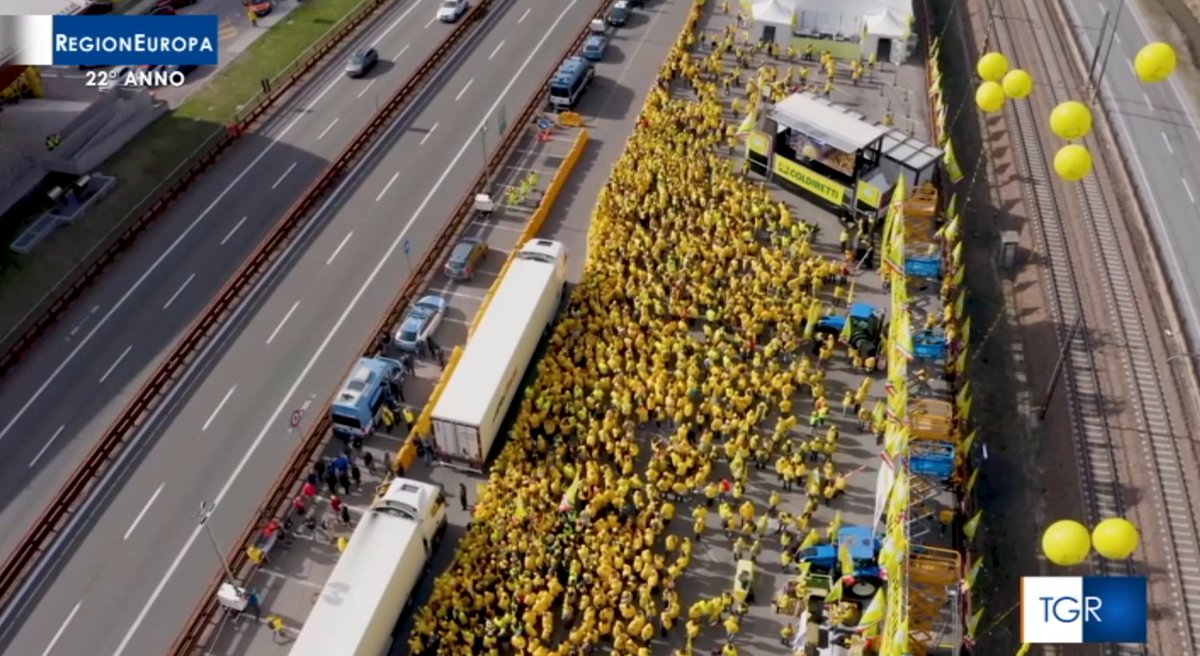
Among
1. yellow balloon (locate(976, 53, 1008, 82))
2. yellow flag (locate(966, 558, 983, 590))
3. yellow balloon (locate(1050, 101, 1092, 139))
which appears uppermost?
yellow balloon (locate(976, 53, 1008, 82))

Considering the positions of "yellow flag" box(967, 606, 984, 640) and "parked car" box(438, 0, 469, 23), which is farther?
"parked car" box(438, 0, 469, 23)

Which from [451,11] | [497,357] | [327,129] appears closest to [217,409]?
[497,357]

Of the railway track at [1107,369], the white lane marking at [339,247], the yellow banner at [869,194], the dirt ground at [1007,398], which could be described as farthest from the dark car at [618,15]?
the white lane marking at [339,247]

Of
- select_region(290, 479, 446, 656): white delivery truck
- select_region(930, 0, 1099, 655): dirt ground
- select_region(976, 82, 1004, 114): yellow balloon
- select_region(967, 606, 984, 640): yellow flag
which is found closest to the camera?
select_region(290, 479, 446, 656): white delivery truck

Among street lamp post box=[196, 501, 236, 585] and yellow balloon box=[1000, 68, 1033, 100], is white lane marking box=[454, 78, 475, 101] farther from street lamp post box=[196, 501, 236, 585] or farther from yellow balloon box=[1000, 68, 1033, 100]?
street lamp post box=[196, 501, 236, 585]

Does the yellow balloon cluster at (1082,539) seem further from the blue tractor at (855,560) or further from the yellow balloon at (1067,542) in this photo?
the blue tractor at (855,560)

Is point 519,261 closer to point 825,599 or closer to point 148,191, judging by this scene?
point 825,599

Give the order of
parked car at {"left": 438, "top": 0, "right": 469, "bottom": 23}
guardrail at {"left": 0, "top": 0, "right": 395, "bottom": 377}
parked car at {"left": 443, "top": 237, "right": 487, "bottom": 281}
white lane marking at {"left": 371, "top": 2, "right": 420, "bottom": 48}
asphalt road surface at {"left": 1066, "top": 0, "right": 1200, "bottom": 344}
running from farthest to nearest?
parked car at {"left": 438, "top": 0, "right": 469, "bottom": 23}, white lane marking at {"left": 371, "top": 2, "right": 420, "bottom": 48}, asphalt road surface at {"left": 1066, "top": 0, "right": 1200, "bottom": 344}, parked car at {"left": 443, "top": 237, "right": 487, "bottom": 281}, guardrail at {"left": 0, "top": 0, "right": 395, "bottom": 377}

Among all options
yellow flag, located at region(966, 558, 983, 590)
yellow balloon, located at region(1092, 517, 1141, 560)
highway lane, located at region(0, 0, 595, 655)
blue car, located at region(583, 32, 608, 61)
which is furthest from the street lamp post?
blue car, located at region(583, 32, 608, 61)
